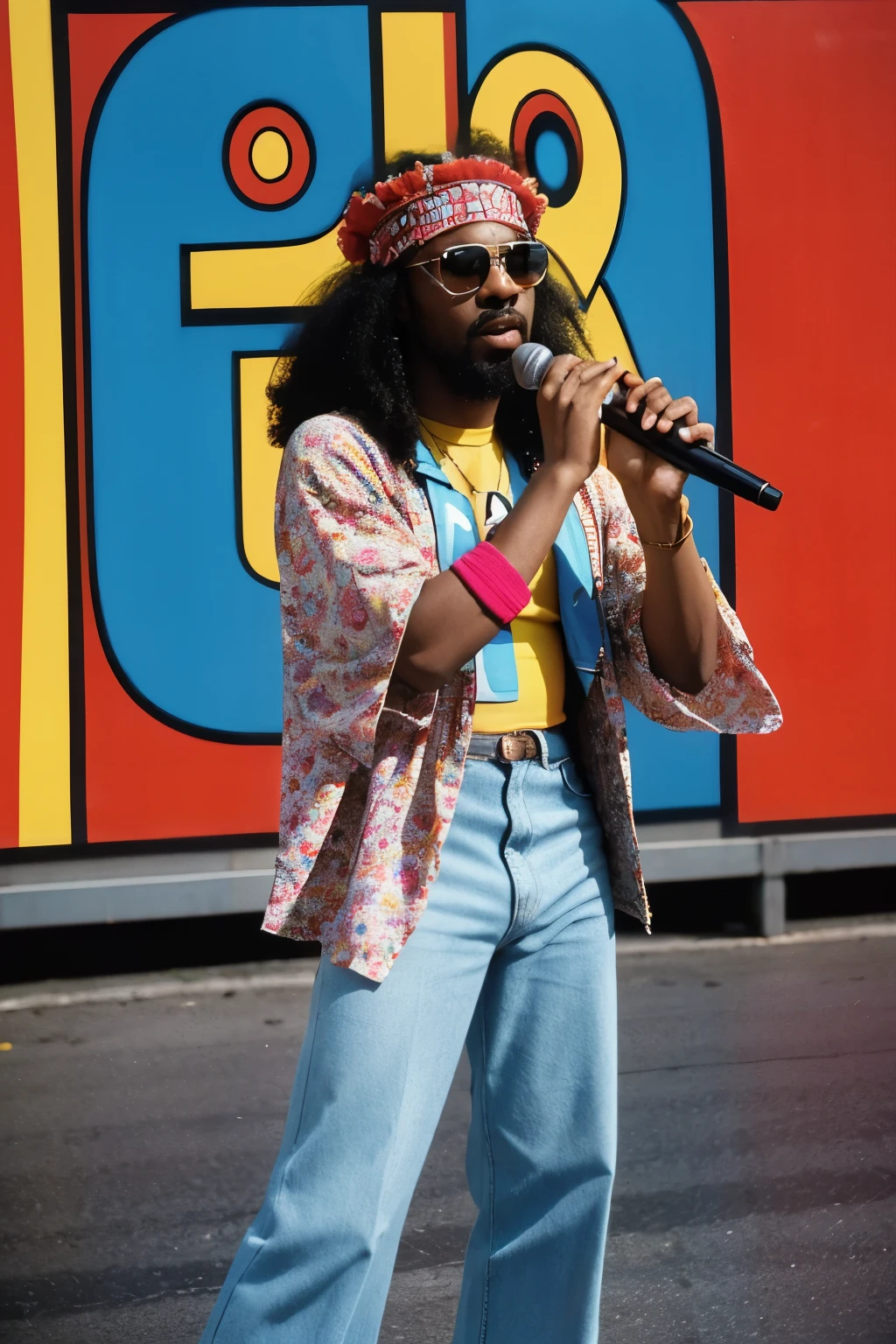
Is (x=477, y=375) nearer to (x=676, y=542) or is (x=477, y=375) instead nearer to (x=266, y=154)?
(x=676, y=542)

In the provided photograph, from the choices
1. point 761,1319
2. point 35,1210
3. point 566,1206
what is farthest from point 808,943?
point 566,1206

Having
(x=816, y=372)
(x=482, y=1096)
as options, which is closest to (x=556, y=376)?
(x=482, y=1096)

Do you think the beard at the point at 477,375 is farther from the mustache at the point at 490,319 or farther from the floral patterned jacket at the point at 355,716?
the floral patterned jacket at the point at 355,716

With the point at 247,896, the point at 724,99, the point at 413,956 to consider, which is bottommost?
the point at 247,896

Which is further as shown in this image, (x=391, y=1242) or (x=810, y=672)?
(x=810, y=672)

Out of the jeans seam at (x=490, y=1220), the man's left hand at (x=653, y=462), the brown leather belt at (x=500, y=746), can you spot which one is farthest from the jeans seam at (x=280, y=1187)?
the man's left hand at (x=653, y=462)

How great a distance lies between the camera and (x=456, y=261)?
205cm

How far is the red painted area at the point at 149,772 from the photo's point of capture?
188 inches

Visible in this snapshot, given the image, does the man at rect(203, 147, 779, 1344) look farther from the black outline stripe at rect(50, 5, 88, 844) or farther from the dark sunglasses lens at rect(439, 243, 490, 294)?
the black outline stripe at rect(50, 5, 88, 844)

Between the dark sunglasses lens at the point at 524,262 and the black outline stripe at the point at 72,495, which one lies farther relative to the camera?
the black outline stripe at the point at 72,495

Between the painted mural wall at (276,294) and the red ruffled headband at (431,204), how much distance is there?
104 inches

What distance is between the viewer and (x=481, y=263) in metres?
2.05

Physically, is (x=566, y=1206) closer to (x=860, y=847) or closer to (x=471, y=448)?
(x=471, y=448)

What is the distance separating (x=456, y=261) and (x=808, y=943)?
377 centimetres
